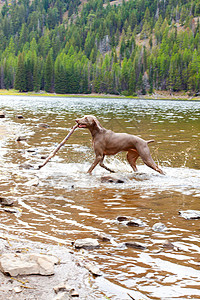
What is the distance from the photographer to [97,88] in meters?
156

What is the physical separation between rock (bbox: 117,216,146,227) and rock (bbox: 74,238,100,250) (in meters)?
1.14

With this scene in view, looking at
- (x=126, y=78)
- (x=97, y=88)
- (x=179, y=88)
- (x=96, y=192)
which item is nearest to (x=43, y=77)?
(x=97, y=88)

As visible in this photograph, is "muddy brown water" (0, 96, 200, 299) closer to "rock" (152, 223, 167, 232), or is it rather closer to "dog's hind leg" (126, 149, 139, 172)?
"rock" (152, 223, 167, 232)

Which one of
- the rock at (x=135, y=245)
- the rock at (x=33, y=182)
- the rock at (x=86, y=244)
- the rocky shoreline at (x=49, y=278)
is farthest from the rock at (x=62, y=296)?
the rock at (x=33, y=182)

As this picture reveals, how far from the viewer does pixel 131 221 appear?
19.8 ft

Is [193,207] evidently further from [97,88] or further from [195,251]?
[97,88]

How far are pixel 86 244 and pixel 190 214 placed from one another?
8.36 ft

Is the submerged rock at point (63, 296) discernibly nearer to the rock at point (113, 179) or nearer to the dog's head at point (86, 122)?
the rock at point (113, 179)

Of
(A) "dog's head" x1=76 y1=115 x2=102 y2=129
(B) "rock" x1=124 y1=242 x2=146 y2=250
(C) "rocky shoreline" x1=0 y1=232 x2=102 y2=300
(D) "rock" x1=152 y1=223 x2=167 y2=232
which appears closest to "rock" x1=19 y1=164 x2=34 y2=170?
(A) "dog's head" x1=76 y1=115 x2=102 y2=129

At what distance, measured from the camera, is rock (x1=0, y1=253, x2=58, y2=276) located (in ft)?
12.9

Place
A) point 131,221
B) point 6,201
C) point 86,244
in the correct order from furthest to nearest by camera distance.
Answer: point 6,201 < point 131,221 < point 86,244

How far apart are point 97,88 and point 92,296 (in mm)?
155315

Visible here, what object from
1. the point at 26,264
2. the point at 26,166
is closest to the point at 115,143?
the point at 26,166

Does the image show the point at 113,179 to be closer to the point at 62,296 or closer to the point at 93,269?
the point at 93,269
